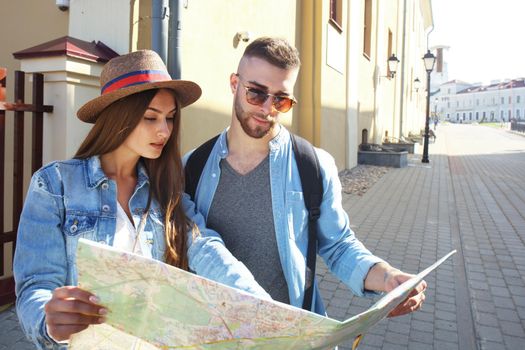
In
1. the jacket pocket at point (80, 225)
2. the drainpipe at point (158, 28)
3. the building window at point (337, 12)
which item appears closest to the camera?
the jacket pocket at point (80, 225)

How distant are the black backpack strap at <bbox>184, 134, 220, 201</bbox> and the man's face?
19cm

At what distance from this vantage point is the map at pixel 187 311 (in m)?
1.01

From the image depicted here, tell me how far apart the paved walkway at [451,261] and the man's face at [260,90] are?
2.46 m

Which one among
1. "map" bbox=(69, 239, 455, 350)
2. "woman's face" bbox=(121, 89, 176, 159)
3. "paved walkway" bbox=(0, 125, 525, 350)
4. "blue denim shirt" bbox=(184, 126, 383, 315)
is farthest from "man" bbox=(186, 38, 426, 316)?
"paved walkway" bbox=(0, 125, 525, 350)

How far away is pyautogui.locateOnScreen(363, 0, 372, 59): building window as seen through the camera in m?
16.0

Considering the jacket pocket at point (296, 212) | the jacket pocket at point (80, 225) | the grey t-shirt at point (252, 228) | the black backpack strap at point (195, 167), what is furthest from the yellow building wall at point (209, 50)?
the jacket pocket at point (80, 225)

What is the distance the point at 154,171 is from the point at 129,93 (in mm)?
308

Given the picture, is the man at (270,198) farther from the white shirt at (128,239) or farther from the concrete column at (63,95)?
the concrete column at (63,95)

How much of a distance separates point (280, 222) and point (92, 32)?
3.40 meters

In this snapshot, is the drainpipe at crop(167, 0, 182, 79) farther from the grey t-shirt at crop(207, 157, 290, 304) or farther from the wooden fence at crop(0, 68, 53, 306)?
the grey t-shirt at crop(207, 157, 290, 304)

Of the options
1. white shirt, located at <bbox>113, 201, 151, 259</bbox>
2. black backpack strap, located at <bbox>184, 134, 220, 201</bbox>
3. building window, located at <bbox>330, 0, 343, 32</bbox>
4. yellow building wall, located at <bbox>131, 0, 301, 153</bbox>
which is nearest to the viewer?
white shirt, located at <bbox>113, 201, 151, 259</bbox>

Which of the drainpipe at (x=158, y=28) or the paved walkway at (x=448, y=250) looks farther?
the drainpipe at (x=158, y=28)

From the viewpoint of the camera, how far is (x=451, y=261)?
6.00 meters

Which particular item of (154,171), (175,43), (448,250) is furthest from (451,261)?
(154,171)
